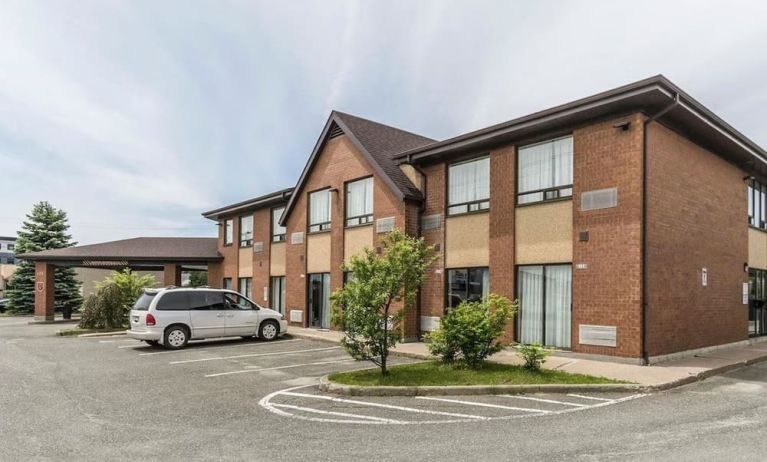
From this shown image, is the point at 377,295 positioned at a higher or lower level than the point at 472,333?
higher

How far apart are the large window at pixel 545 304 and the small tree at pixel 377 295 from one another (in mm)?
4638

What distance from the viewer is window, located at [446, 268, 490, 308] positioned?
15242 mm

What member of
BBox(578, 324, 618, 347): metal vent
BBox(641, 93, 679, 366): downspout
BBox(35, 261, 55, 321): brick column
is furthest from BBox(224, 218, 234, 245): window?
BBox(641, 93, 679, 366): downspout

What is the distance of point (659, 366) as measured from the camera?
1148 centimetres

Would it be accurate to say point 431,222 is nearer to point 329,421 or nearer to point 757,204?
point 329,421

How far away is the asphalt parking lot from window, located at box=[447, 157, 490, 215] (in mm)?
6978

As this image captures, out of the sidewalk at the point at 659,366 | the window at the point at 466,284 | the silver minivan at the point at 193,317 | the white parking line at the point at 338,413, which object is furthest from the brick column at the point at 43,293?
the white parking line at the point at 338,413

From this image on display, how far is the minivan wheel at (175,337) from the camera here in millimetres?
15898

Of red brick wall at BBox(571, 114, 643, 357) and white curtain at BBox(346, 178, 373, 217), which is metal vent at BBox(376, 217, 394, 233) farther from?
red brick wall at BBox(571, 114, 643, 357)

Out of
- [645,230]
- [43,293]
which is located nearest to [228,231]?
[43,293]

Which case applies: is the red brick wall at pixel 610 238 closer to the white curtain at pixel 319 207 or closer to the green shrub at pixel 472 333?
the green shrub at pixel 472 333

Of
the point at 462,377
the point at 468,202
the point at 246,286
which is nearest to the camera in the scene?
the point at 462,377

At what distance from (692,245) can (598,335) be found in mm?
4071

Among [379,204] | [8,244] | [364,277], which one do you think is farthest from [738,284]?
[8,244]
